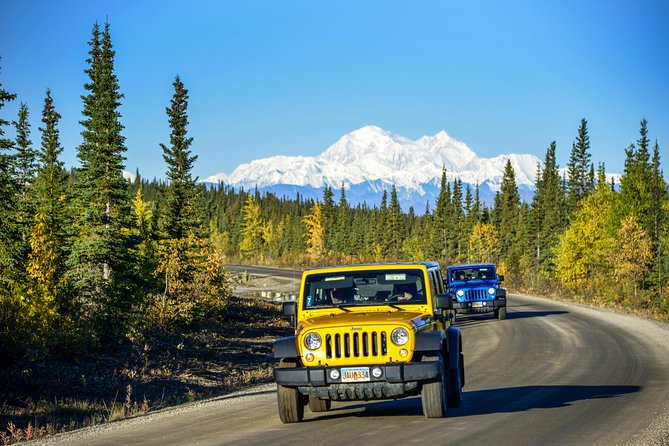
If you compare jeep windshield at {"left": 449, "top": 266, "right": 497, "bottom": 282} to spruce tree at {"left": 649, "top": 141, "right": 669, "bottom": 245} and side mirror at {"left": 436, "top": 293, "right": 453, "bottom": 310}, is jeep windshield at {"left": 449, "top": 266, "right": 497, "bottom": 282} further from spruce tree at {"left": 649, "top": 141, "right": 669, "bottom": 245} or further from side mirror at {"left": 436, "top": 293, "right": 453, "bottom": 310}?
spruce tree at {"left": 649, "top": 141, "right": 669, "bottom": 245}

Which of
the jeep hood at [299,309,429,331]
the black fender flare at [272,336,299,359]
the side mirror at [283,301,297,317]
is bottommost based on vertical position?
the black fender flare at [272,336,299,359]

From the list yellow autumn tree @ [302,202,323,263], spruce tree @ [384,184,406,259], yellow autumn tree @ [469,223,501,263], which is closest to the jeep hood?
yellow autumn tree @ [469,223,501,263]

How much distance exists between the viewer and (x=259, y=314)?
36969mm

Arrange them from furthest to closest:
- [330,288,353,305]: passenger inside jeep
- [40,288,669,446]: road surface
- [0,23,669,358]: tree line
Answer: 1. [0,23,669,358]: tree line
2. [330,288,353,305]: passenger inside jeep
3. [40,288,669,446]: road surface

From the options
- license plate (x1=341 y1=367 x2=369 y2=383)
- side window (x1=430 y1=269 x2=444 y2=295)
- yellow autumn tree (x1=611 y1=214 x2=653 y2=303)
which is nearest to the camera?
license plate (x1=341 y1=367 x2=369 y2=383)

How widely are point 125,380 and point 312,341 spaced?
343 inches

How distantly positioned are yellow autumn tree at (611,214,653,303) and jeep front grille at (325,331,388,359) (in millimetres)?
48388

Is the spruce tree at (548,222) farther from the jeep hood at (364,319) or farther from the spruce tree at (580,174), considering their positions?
the jeep hood at (364,319)

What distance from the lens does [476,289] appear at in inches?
1160

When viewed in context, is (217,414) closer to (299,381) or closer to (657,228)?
(299,381)

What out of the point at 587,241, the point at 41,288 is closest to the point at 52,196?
the point at 41,288

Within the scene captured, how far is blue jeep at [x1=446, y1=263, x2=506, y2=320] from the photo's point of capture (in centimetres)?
2931

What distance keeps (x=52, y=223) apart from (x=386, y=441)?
32844mm

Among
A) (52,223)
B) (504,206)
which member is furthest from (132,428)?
(504,206)
